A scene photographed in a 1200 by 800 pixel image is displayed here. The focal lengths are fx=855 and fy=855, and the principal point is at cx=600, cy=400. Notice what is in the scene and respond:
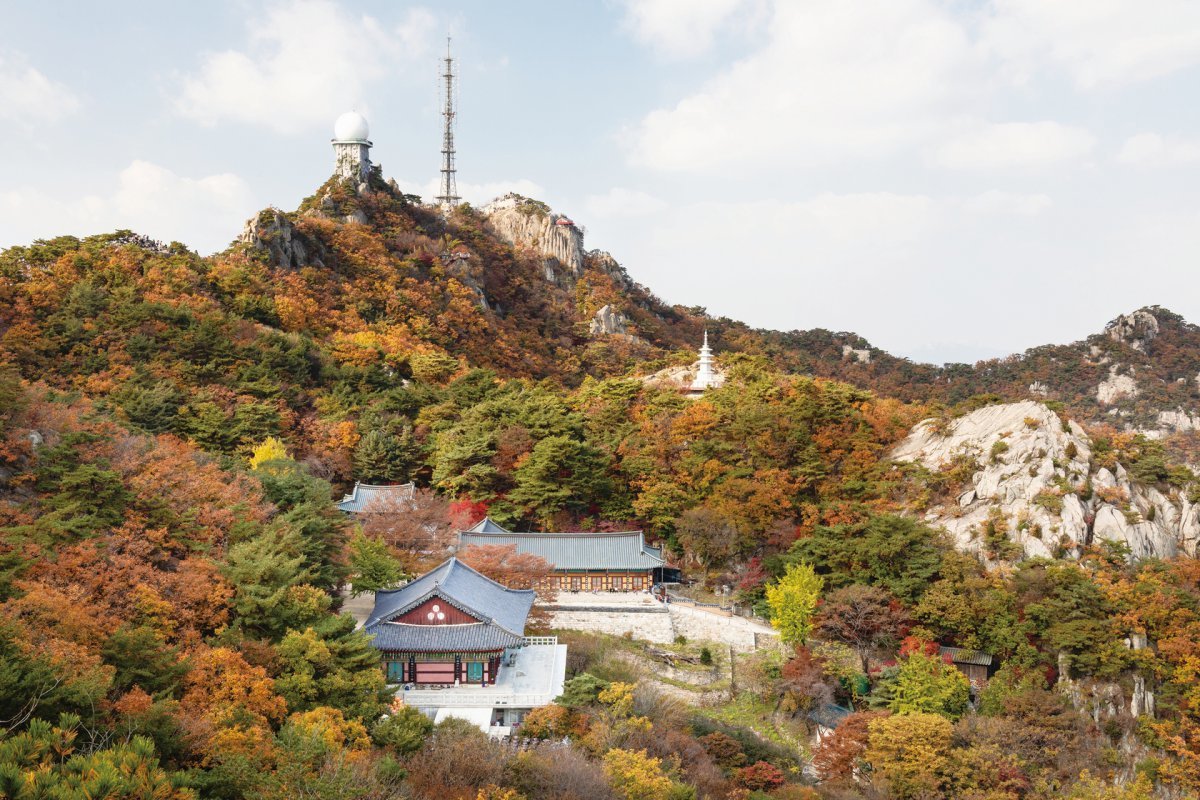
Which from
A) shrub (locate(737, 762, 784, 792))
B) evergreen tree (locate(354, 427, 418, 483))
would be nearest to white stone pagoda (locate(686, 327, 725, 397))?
evergreen tree (locate(354, 427, 418, 483))

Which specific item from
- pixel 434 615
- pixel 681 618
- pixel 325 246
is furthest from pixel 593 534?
pixel 325 246

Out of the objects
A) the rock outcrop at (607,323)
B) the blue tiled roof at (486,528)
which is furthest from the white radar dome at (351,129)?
the blue tiled roof at (486,528)

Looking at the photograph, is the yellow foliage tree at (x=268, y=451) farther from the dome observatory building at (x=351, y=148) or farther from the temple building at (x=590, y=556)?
the dome observatory building at (x=351, y=148)

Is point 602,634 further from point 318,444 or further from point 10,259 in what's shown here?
point 10,259

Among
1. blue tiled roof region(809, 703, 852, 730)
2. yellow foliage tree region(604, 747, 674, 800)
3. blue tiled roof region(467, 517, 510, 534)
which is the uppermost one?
blue tiled roof region(467, 517, 510, 534)

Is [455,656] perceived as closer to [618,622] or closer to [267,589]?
[267,589]

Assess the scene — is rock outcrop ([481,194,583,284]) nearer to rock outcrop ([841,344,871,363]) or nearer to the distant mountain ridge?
the distant mountain ridge
